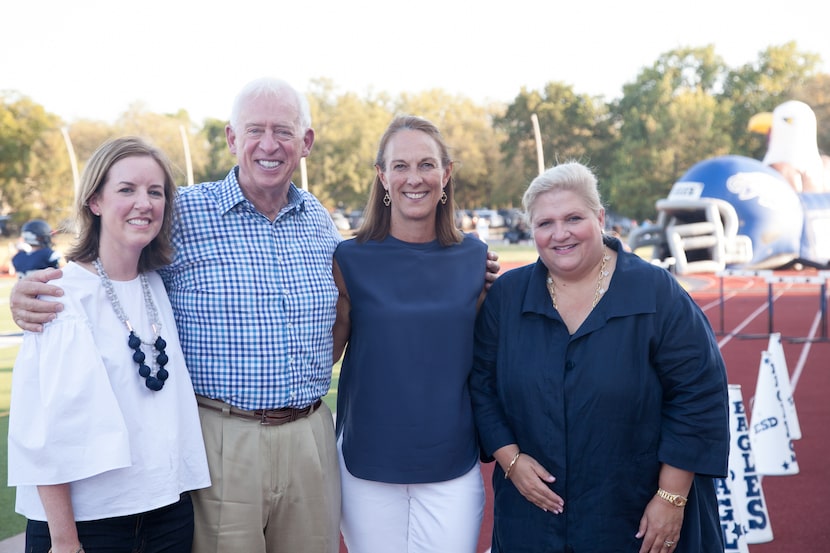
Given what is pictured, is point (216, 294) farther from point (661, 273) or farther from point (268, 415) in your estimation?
point (661, 273)

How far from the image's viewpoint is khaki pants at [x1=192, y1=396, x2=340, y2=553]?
2.90 metres

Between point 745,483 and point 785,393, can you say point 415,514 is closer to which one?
point 745,483

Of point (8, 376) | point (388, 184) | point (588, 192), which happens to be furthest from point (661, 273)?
point (8, 376)

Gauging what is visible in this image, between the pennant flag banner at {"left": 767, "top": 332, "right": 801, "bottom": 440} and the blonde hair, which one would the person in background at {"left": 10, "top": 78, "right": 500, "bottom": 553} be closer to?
the blonde hair

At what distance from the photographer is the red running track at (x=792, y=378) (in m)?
4.92

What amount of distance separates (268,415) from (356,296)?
1.93ft

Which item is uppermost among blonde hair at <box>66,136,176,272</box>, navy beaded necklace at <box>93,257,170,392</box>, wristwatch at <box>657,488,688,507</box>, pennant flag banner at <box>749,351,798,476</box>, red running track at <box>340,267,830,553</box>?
blonde hair at <box>66,136,176,272</box>

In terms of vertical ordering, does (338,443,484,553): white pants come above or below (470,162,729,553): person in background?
below

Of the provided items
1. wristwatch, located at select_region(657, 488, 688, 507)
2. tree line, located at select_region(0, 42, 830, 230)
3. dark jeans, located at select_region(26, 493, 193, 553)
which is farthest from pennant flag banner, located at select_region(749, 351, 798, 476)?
tree line, located at select_region(0, 42, 830, 230)

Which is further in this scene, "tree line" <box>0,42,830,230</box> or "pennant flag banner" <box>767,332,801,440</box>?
"tree line" <box>0,42,830,230</box>

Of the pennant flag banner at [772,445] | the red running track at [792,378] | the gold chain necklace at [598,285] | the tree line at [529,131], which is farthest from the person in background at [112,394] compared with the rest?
the tree line at [529,131]

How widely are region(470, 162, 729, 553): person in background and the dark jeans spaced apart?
3.72ft

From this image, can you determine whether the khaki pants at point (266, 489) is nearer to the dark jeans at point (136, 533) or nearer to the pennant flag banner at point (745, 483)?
the dark jeans at point (136, 533)

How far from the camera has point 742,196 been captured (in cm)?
2150
